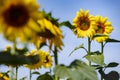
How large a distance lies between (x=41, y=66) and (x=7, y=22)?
158 inches

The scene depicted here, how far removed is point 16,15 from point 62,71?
0.83 m

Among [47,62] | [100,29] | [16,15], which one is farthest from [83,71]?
[47,62]

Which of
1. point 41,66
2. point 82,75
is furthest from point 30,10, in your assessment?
point 41,66

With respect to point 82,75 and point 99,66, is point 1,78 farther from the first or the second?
point 82,75

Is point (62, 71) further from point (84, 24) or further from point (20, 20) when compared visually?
point (84, 24)

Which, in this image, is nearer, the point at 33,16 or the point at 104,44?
the point at 33,16

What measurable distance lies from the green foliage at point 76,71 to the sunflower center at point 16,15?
73 cm

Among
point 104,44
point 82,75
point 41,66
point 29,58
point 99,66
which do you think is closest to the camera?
point 29,58

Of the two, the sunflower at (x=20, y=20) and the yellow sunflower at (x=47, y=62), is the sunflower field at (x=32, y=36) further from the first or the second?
the yellow sunflower at (x=47, y=62)

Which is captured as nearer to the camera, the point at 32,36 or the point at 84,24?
the point at 32,36

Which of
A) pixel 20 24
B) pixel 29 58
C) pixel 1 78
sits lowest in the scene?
pixel 1 78

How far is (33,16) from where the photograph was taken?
1.34m

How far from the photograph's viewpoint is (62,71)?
2180mm

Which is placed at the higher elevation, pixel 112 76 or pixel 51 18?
pixel 51 18
